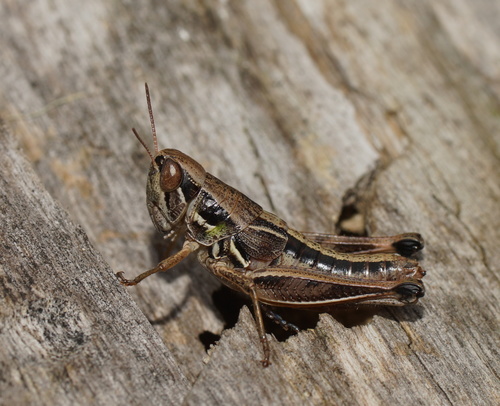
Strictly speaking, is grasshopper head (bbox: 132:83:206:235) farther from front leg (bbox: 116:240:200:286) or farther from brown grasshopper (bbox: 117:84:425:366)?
front leg (bbox: 116:240:200:286)

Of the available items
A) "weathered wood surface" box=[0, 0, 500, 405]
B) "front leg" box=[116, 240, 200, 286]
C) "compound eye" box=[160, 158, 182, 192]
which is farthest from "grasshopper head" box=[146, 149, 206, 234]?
"weathered wood surface" box=[0, 0, 500, 405]

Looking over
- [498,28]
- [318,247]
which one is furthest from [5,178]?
[498,28]

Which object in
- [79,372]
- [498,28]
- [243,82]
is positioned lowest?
[79,372]

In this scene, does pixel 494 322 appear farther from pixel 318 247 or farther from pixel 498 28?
pixel 498 28

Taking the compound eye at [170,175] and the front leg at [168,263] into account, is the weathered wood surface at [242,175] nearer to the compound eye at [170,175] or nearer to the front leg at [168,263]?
the front leg at [168,263]

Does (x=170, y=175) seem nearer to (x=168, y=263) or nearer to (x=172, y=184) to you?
(x=172, y=184)

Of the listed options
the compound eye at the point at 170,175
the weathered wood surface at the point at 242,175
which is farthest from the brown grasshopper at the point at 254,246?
the weathered wood surface at the point at 242,175

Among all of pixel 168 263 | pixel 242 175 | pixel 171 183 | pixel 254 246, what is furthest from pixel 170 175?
pixel 242 175

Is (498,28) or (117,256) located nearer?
(117,256)

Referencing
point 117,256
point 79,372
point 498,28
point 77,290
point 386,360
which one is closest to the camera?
point 79,372
